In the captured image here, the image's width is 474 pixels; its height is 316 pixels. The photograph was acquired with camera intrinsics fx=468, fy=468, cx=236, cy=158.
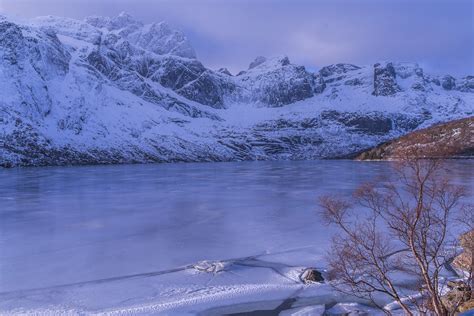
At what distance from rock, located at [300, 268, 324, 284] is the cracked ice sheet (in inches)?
11.3

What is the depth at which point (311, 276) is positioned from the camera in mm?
16344

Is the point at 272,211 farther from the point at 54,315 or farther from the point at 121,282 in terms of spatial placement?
the point at 54,315

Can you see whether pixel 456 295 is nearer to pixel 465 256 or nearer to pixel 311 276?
pixel 465 256

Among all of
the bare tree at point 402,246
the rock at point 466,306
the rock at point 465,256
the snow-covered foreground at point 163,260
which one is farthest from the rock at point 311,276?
the rock at point 466,306

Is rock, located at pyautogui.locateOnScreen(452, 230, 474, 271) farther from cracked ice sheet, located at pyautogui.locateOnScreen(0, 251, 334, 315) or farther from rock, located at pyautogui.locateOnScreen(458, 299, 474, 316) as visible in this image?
cracked ice sheet, located at pyautogui.locateOnScreen(0, 251, 334, 315)

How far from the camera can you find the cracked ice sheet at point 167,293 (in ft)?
45.1

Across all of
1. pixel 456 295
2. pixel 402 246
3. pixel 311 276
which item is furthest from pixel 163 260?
pixel 456 295

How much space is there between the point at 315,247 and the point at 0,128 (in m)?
176

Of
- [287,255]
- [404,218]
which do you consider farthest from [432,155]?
[287,255]

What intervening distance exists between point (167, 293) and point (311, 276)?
502cm

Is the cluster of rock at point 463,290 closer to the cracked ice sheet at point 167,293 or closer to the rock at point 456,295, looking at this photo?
the rock at point 456,295

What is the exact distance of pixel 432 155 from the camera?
12.3 m

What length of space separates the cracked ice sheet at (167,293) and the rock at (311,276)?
29 cm

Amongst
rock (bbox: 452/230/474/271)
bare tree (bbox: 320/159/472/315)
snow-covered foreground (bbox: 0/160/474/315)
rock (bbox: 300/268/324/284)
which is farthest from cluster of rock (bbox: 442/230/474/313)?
rock (bbox: 300/268/324/284)
